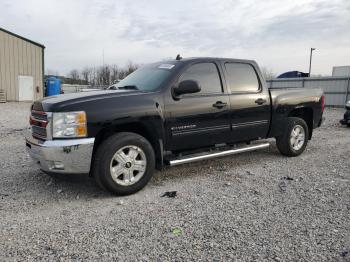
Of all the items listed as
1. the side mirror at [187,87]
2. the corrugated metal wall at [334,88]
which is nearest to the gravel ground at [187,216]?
the side mirror at [187,87]

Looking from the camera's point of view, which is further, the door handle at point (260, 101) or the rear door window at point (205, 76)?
the door handle at point (260, 101)

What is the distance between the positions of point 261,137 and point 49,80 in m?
26.7

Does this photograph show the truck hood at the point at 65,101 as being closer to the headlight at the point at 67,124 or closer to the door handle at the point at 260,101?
the headlight at the point at 67,124

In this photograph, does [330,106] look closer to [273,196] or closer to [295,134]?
[295,134]

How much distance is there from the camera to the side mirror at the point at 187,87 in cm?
A: 457

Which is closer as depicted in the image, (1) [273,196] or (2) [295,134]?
(1) [273,196]

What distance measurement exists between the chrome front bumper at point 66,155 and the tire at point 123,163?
0.15 meters

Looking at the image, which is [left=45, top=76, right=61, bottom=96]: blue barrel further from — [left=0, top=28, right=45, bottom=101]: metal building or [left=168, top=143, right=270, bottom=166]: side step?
[left=168, top=143, right=270, bottom=166]: side step

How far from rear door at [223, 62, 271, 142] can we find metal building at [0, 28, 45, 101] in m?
23.2

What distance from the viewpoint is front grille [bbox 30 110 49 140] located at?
3.97m

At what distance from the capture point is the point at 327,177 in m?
5.08

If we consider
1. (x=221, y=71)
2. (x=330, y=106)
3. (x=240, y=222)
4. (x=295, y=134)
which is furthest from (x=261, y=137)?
(x=330, y=106)

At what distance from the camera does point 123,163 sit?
13.7 feet

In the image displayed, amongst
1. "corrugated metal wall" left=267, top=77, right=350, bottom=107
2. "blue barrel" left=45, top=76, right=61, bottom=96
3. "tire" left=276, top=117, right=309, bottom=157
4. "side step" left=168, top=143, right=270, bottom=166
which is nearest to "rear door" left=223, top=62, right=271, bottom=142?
"side step" left=168, top=143, right=270, bottom=166
